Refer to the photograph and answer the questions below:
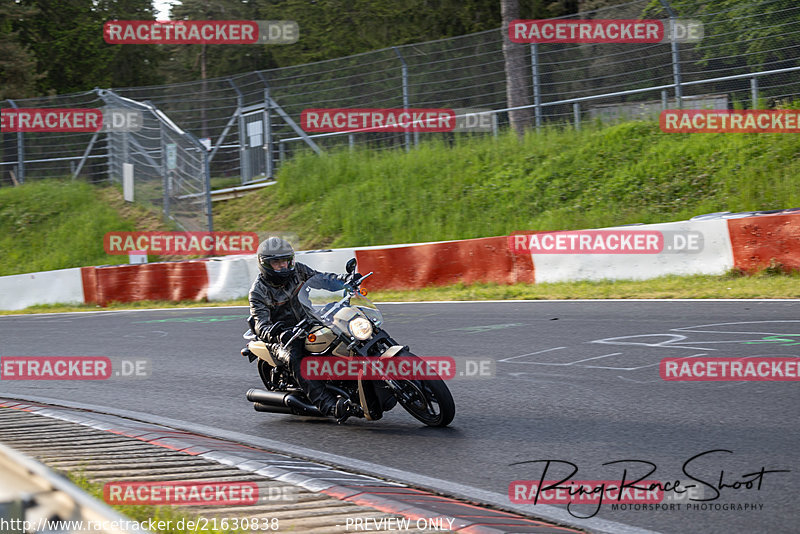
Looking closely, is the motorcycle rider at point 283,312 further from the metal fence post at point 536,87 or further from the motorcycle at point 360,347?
the metal fence post at point 536,87

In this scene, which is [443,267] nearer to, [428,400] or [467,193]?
[467,193]

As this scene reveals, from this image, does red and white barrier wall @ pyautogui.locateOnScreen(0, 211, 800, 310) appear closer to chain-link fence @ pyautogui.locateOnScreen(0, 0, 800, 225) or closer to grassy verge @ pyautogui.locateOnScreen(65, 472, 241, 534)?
chain-link fence @ pyautogui.locateOnScreen(0, 0, 800, 225)

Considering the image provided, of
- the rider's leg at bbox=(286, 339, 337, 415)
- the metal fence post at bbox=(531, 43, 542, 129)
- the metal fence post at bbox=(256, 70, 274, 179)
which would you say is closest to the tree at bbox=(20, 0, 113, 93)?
the metal fence post at bbox=(256, 70, 274, 179)

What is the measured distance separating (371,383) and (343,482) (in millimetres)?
1531

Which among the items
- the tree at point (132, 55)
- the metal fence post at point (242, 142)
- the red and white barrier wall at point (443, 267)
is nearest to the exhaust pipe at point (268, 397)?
the red and white barrier wall at point (443, 267)

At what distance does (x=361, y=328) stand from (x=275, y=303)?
3.76 feet

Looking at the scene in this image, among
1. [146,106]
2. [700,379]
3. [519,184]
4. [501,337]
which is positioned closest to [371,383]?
[700,379]

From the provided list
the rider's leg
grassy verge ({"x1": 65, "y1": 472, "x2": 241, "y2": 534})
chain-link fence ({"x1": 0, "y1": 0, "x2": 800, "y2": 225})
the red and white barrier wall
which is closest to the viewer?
grassy verge ({"x1": 65, "y1": 472, "x2": 241, "y2": 534})

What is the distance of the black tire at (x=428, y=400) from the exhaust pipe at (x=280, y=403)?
0.87m

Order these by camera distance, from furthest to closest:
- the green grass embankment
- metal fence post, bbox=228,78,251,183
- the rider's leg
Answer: metal fence post, bbox=228,78,251,183 < the green grass embankment < the rider's leg

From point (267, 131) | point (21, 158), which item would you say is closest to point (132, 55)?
point (21, 158)

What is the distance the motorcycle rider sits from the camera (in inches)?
263

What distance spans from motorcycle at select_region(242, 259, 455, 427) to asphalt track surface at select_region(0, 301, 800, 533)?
9.1 inches

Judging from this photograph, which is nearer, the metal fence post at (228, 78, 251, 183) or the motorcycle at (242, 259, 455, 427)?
the motorcycle at (242, 259, 455, 427)
